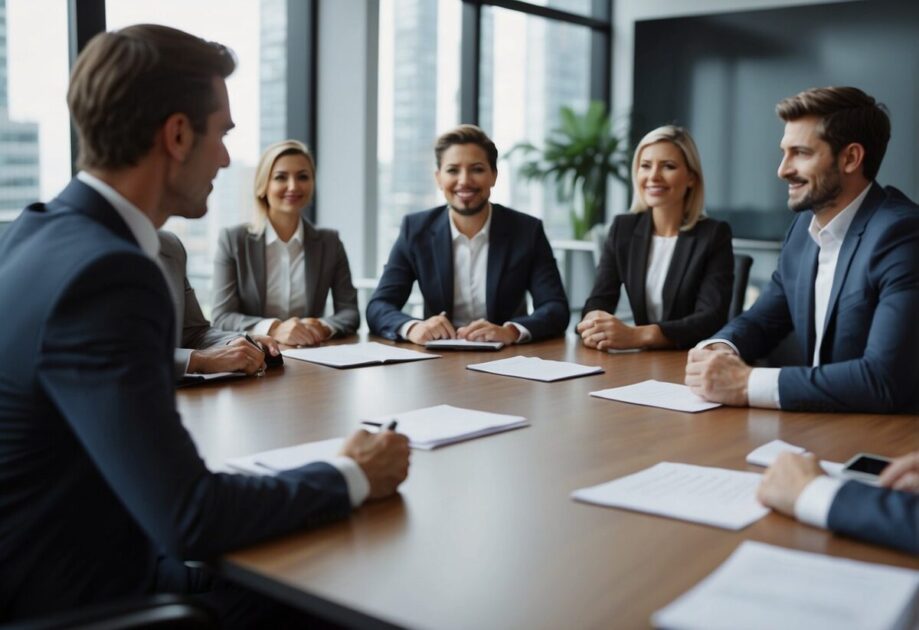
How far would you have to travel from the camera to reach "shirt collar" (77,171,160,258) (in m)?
1.48

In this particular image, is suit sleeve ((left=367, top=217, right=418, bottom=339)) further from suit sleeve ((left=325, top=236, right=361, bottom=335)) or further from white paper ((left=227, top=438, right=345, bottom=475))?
white paper ((left=227, top=438, right=345, bottom=475))

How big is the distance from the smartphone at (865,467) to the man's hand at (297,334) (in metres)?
1.91

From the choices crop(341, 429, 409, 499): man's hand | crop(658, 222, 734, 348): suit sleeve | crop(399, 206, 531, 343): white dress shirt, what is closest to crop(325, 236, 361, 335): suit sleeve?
crop(399, 206, 531, 343): white dress shirt

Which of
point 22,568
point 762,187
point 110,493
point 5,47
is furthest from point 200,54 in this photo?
point 762,187

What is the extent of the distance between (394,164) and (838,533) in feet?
15.5

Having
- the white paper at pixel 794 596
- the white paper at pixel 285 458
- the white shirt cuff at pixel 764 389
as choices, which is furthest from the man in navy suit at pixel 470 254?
the white paper at pixel 794 596

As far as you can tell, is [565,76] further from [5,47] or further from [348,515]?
[348,515]

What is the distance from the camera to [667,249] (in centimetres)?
372

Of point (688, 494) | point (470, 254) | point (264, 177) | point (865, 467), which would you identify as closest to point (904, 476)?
point (865, 467)

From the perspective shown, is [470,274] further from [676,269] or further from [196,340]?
[196,340]

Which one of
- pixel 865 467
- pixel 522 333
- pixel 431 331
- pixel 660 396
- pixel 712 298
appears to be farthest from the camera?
pixel 712 298

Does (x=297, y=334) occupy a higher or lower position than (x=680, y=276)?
lower

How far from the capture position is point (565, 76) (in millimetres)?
7395

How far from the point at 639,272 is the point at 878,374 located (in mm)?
1570
